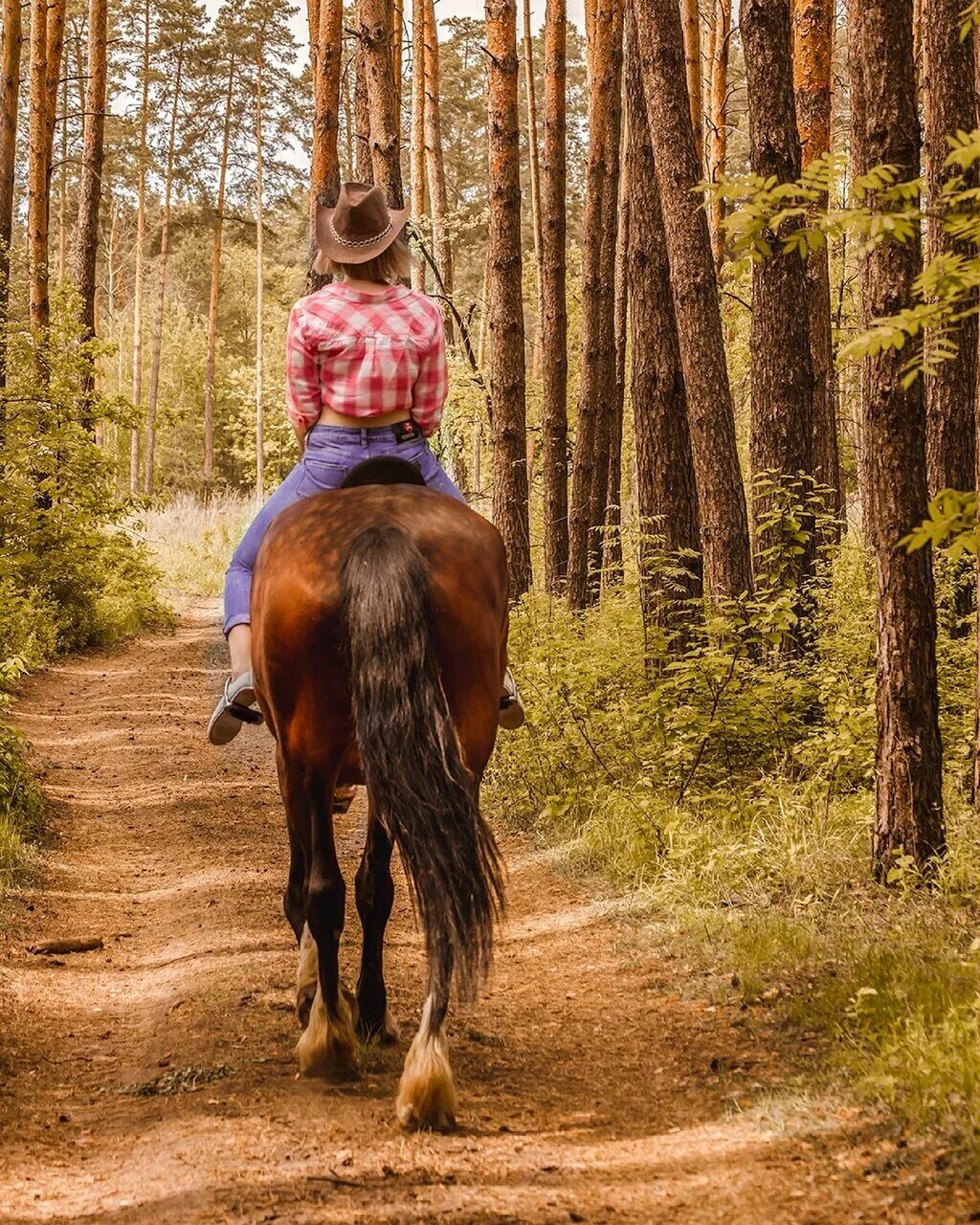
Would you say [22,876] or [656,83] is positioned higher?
[656,83]

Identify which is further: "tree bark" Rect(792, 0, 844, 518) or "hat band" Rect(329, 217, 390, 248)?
"tree bark" Rect(792, 0, 844, 518)

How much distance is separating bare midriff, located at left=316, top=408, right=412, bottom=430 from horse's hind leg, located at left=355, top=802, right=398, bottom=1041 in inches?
59.1

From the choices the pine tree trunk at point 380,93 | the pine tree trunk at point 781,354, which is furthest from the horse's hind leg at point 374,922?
the pine tree trunk at point 380,93

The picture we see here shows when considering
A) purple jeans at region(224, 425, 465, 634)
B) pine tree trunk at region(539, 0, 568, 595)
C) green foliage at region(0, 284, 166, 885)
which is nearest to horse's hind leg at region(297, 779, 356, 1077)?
purple jeans at region(224, 425, 465, 634)

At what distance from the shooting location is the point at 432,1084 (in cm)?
358

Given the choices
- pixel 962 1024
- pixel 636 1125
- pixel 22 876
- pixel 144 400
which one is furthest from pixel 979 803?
pixel 144 400

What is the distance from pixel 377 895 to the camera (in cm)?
430

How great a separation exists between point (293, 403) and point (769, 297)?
4.43 meters

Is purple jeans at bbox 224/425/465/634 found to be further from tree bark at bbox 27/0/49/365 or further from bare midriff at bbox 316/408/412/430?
tree bark at bbox 27/0/49/365

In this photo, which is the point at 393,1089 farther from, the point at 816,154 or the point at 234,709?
the point at 816,154

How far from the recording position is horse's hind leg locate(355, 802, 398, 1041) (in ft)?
14.0

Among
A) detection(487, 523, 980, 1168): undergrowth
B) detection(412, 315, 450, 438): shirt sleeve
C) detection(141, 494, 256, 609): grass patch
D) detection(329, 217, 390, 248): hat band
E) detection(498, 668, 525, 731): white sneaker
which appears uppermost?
detection(141, 494, 256, 609): grass patch

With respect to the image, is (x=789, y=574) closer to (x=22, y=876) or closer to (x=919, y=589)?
(x=919, y=589)

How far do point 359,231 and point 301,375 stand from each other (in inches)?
24.3
